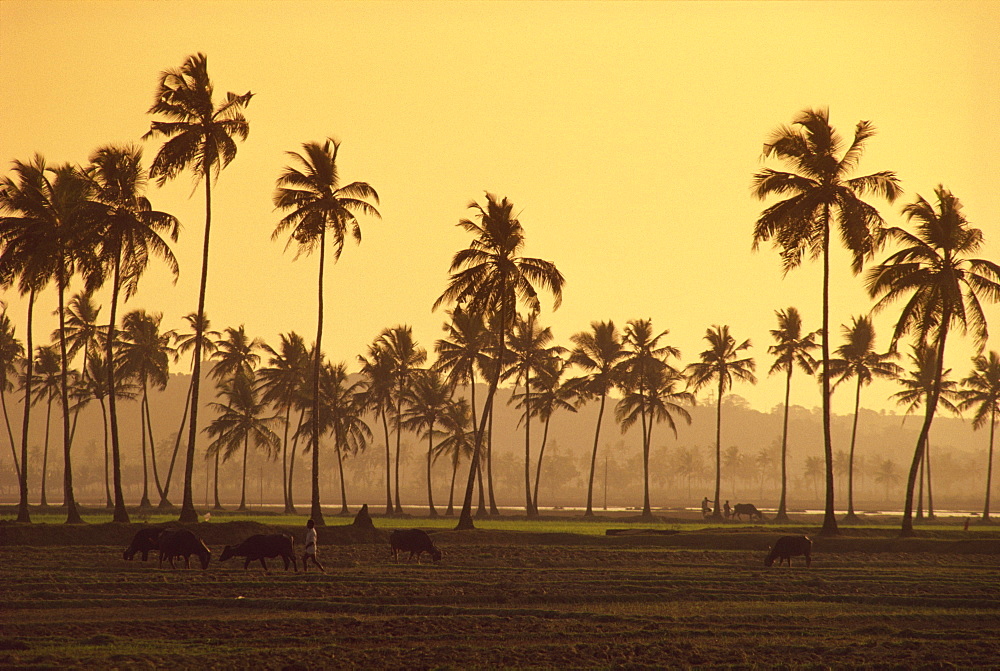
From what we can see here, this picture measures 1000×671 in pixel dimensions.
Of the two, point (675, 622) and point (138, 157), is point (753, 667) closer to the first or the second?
point (675, 622)

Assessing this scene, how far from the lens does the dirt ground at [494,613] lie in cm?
1548

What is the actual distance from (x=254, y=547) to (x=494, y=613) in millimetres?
9656

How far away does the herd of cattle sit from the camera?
26.8 meters

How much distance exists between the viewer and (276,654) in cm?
1541

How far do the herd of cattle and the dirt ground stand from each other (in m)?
0.48

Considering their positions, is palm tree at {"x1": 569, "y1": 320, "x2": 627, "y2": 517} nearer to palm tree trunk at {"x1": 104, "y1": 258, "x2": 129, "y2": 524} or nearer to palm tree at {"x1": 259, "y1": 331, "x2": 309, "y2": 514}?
palm tree at {"x1": 259, "y1": 331, "x2": 309, "y2": 514}

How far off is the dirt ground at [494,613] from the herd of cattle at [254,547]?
48 cm

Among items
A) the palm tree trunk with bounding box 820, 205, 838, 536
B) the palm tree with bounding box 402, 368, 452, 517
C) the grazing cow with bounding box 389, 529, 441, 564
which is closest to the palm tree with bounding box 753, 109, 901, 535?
the palm tree trunk with bounding box 820, 205, 838, 536

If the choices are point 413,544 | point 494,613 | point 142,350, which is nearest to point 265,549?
point 413,544

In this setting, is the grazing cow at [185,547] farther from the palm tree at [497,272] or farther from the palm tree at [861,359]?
the palm tree at [861,359]

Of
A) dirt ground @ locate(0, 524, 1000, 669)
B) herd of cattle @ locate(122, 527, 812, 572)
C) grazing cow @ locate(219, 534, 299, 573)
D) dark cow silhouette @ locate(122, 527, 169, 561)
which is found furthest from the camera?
dark cow silhouette @ locate(122, 527, 169, 561)

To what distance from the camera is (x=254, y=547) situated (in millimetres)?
26719

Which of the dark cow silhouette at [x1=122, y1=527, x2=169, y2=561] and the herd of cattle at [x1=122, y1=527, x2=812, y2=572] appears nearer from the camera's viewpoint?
the herd of cattle at [x1=122, y1=527, x2=812, y2=572]

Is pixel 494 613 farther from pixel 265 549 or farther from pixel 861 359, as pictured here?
pixel 861 359
